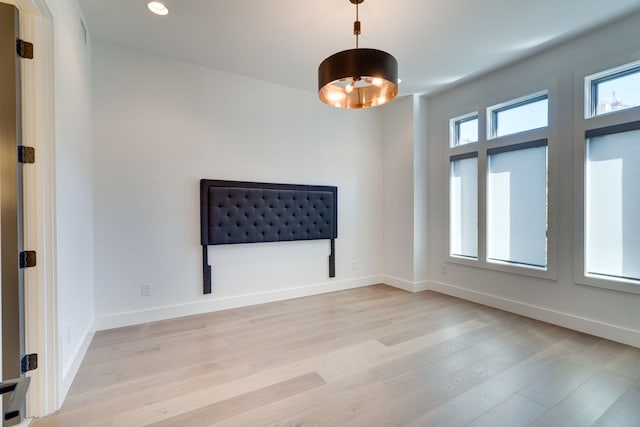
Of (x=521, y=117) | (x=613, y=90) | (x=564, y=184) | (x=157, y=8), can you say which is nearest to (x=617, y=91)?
(x=613, y=90)

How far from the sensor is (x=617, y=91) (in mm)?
2668

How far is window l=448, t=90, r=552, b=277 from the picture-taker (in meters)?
3.18

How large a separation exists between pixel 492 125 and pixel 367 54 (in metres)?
2.69

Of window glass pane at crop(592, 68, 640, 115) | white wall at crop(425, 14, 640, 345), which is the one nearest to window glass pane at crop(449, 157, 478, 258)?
white wall at crop(425, 14, 640, 345)

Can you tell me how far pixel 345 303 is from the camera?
3707mm

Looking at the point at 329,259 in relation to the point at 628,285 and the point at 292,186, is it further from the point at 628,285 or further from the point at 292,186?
the point at 628,285

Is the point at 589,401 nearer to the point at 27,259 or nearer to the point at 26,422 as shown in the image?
the point at 26,422

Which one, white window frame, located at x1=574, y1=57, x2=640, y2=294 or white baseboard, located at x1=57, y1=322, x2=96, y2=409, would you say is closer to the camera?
white baseboard, located at x1=57, y1=322, x2=96, y2=409

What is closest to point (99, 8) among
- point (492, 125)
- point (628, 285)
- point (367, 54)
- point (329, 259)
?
point (367, 54)

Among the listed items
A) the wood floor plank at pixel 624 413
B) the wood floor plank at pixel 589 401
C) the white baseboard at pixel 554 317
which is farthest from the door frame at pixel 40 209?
the white baseboard at pixel 554 317

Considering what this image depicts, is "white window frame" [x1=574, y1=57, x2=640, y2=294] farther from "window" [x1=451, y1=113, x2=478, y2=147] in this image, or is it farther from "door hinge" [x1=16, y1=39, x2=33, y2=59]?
"door hinge" [x1=16, y1=39, x2=33, y2=59]

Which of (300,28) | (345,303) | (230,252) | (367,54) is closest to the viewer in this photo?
(367,54)

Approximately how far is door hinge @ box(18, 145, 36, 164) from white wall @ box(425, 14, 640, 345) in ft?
14.2

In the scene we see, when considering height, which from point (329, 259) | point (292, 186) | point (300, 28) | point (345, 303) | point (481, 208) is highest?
point (300, 28)
